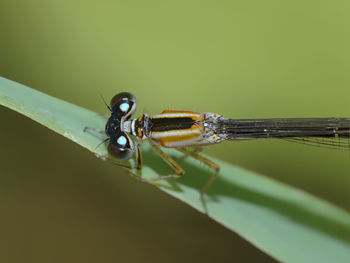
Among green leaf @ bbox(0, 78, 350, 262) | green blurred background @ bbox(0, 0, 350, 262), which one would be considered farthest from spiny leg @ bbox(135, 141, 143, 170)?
green blurred background @ bbox(0, 0, 350, 262)

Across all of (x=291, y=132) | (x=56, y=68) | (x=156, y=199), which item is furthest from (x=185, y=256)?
(x=56, y=68)

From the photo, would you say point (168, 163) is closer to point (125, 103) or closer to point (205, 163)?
point (205, 163)

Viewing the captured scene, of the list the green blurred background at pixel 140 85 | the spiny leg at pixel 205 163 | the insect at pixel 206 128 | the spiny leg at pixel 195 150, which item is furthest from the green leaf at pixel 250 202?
the green blurred background at pixel 140 85

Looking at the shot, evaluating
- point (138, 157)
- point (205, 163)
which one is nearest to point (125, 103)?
point (138, 157)

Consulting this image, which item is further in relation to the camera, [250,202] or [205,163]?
[205,163]

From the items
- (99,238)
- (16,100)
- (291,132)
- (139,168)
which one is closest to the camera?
(16,100)

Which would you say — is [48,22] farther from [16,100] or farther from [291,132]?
[291,132]
